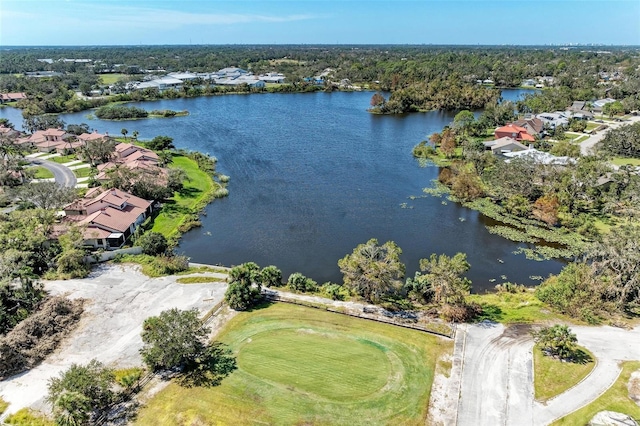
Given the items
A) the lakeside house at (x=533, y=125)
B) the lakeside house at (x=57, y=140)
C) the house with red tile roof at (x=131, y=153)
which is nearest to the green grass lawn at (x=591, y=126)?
the lakeside house at (x=533, y=125)

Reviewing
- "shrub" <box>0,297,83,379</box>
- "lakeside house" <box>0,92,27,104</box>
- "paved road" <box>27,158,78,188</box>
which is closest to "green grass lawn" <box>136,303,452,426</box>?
"shrub" <box>0,297,83,379</box>

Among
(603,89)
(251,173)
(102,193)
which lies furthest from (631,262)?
(603,89)

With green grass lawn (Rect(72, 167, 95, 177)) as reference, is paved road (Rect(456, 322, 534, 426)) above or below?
below

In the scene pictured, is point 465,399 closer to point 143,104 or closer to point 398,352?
point 398,352

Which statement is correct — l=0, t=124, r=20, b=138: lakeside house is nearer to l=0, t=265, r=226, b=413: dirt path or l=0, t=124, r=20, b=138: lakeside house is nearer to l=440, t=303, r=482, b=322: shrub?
l=0, t=265, r=226, b=413: dirt path

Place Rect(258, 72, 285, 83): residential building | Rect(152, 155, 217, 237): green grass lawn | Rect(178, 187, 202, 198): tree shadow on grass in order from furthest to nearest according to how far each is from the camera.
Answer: Rect(258, 72, 285, 83): residential building, Rect(178, 187, 202, 198): tree shadow on grass, Rect(152, 155, 217, 237): green grass lawn

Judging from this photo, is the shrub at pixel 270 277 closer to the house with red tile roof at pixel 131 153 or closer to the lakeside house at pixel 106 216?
the lakeside house at pixel 106 216

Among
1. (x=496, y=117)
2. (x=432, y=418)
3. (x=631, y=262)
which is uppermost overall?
(x=496, y=117)
